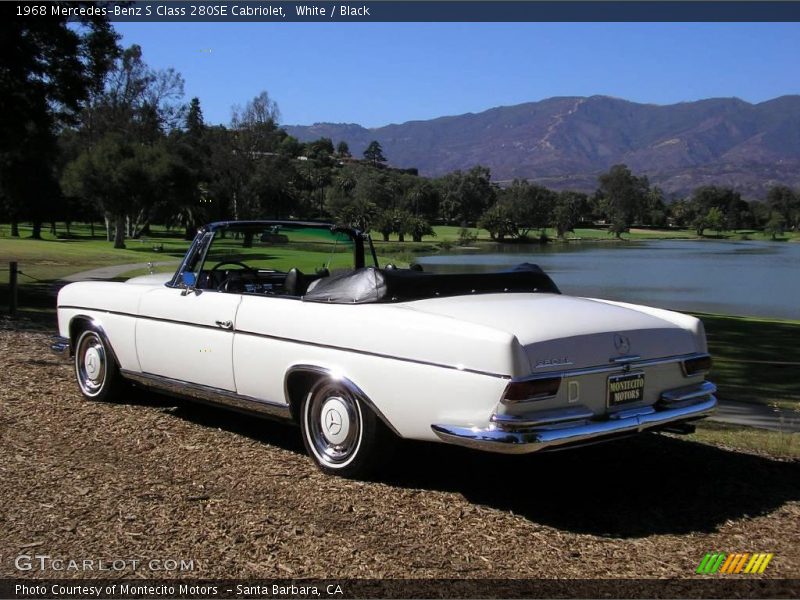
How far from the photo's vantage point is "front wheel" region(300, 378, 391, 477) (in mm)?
4715

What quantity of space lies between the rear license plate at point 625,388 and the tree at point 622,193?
130 m

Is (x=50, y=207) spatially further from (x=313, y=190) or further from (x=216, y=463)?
(x=216, y=463)

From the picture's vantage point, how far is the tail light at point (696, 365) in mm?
4941

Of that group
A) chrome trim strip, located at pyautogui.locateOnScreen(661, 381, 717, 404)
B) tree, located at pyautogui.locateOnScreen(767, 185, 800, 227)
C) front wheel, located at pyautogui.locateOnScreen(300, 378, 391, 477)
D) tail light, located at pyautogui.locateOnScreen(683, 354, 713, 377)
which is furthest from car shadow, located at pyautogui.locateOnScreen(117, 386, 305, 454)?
tree, located at pyautogui.locateOnScreen(767, 185, 800, 227)

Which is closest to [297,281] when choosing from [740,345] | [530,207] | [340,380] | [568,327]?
[340,380]

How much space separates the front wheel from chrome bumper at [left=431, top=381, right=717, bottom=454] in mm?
550

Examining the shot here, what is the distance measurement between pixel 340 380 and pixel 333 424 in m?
0.33

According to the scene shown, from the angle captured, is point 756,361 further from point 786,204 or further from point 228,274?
point 786,204

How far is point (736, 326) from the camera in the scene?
17.0 m

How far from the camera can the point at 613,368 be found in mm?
4484

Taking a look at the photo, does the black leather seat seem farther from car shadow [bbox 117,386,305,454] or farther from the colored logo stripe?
the colored logo stripe

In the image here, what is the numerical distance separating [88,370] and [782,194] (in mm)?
150875

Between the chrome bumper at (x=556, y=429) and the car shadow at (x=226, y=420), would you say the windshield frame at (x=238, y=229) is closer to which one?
the car shadow at (x=226, y=420)

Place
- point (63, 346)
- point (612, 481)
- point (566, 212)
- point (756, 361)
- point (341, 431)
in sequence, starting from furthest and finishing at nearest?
point (566, 212)
point (756, 361)
point (63, 346)
point (612, 481)
point (341, 431)
